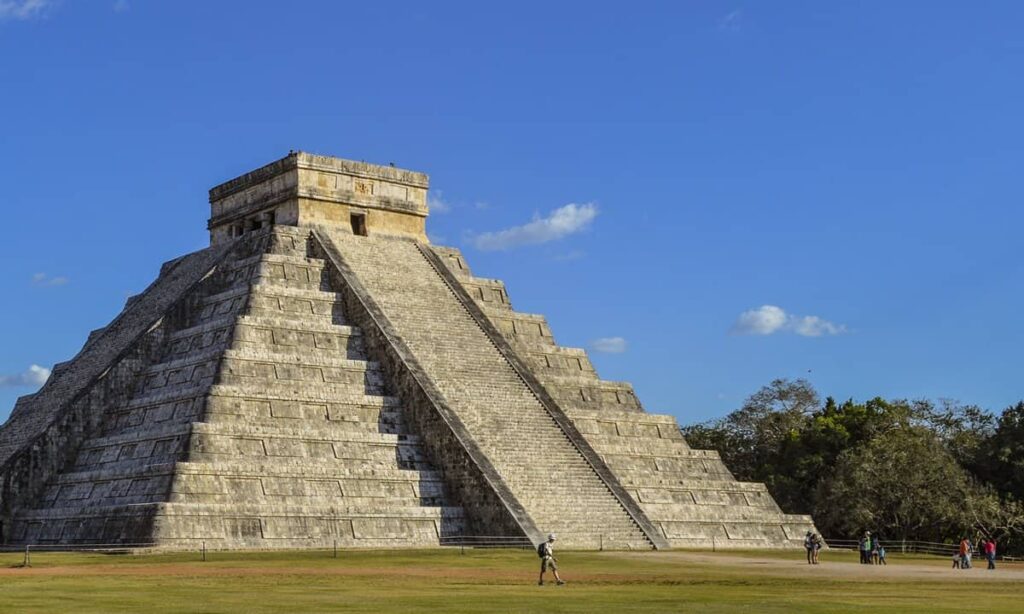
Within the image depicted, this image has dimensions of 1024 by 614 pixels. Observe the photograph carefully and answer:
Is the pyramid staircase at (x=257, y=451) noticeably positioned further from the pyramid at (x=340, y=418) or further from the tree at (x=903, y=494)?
the tree at (x=903, y=494)

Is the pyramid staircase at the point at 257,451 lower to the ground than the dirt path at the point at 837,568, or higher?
higher

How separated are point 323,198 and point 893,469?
74.5 ft

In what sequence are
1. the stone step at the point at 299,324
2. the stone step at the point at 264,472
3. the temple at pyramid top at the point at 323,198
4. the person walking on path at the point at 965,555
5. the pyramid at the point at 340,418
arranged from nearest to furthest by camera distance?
1. the stone step at the point at 264,472
2. the pyramid at the point at 340,418
3. the person walking on path at the point at 965,555
4. the stone step at the point at 299,324
5. the temple at pyramid top at the point at 323,198

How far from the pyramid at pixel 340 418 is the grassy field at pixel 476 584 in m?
2.53

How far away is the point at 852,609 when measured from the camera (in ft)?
70.6

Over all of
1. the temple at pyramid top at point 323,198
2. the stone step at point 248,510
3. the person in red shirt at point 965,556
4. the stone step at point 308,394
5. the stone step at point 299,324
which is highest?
the temple at pyramid top at point 323,198

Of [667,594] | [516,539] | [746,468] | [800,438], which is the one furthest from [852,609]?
[746,468]

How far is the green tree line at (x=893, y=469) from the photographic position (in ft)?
172

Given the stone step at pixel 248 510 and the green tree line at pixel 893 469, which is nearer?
the stone step at pixel 248 510

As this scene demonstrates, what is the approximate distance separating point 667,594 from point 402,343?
1962 cm

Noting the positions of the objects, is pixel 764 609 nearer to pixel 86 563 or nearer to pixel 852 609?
pixel 852 609

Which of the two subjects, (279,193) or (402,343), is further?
(279,193)

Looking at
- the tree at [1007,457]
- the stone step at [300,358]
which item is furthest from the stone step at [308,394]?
Result: the tree at [1007,457]

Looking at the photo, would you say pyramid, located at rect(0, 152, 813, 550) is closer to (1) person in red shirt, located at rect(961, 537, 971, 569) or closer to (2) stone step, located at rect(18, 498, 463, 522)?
(2) stone step, located at rect(18, 498, 463, 522)
